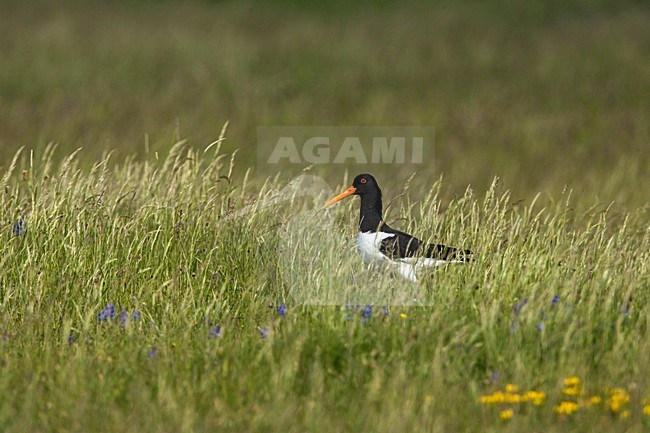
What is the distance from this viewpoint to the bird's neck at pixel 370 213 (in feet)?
24.2

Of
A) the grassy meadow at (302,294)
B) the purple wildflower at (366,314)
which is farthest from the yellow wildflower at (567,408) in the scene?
the purple wildflower at (366,314)

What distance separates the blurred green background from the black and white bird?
321cm

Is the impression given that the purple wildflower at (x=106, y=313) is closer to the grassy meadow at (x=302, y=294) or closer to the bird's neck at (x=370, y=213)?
the grassy meadow at (x=302, y=294)

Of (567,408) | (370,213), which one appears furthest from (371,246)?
(567,408)

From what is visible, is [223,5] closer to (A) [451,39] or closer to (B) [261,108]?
(A) [451,39]

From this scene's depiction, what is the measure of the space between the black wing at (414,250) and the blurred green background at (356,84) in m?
3.66

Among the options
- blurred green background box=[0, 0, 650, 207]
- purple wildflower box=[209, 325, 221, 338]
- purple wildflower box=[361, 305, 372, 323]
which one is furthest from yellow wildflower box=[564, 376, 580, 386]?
blurred green background box=[0, 0, 650, 207]

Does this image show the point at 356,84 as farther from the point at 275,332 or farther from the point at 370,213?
the point at 275,332

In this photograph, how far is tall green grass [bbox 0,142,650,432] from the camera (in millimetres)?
4984

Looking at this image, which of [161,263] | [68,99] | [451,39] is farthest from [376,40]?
[161,263]

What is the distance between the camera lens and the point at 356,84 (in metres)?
15.7

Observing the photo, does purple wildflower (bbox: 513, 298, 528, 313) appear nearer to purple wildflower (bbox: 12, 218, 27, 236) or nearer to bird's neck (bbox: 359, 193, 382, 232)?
bird's neck (bbox: 359, 193, 382, 232)

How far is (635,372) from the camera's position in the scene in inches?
207

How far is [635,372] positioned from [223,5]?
61.7 feet
